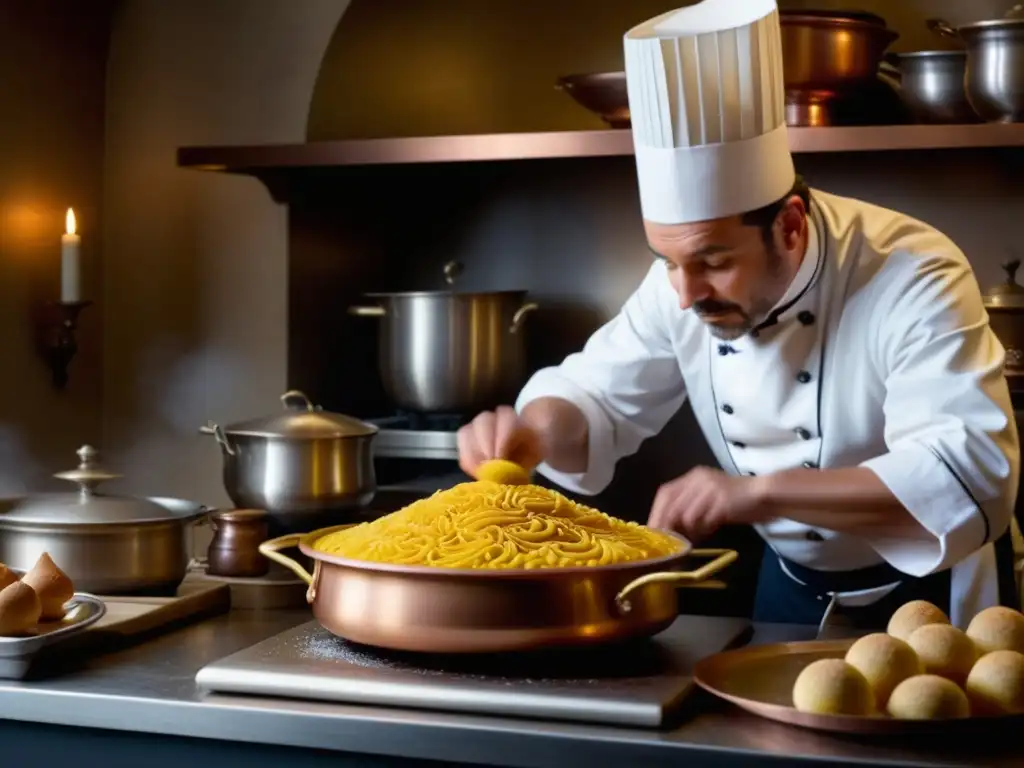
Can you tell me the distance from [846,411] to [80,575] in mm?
1193

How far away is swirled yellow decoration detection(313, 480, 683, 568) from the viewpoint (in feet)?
5.28

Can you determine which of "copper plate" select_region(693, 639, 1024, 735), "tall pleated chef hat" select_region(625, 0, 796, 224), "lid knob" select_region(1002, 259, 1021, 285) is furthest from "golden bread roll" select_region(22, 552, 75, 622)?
"lid knob" select_region(1002, 259, 1021, 285)

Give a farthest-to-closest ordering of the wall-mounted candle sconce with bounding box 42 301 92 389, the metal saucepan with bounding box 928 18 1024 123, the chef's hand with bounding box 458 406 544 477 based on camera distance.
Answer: the wall-mounted candle sconce with bounding box 42 301 92 389 → the metal saucepan with bounding box 928 18 1024 123 → the chef's hand with bounding box 458 406 544 477

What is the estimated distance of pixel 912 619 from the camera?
61.4 inches

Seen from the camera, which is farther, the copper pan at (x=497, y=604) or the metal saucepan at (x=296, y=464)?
the metal saucepan at (x=296, y=464)

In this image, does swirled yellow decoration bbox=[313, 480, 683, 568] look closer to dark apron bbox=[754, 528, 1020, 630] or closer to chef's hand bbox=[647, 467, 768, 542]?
chef's hand bbox=[647, 467, 768, 542]

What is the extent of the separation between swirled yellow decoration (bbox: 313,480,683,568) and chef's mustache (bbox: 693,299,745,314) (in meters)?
0.50

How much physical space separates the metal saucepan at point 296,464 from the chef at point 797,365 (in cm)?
25

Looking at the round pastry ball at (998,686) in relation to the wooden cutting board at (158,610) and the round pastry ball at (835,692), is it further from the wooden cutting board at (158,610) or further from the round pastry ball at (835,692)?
the wooden cutting board at (158,610)

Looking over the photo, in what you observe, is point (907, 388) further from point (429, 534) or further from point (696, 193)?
point (429, 534)

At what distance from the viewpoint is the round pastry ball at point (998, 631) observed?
151cm

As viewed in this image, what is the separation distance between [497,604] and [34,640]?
530 millimetres

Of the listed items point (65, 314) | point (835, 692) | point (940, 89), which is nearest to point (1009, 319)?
point (940, 89)

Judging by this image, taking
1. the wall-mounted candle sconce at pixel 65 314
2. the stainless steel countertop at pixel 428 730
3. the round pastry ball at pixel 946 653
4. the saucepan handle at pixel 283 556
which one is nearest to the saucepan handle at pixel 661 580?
the stainless steel countertop at pixel 428 730
